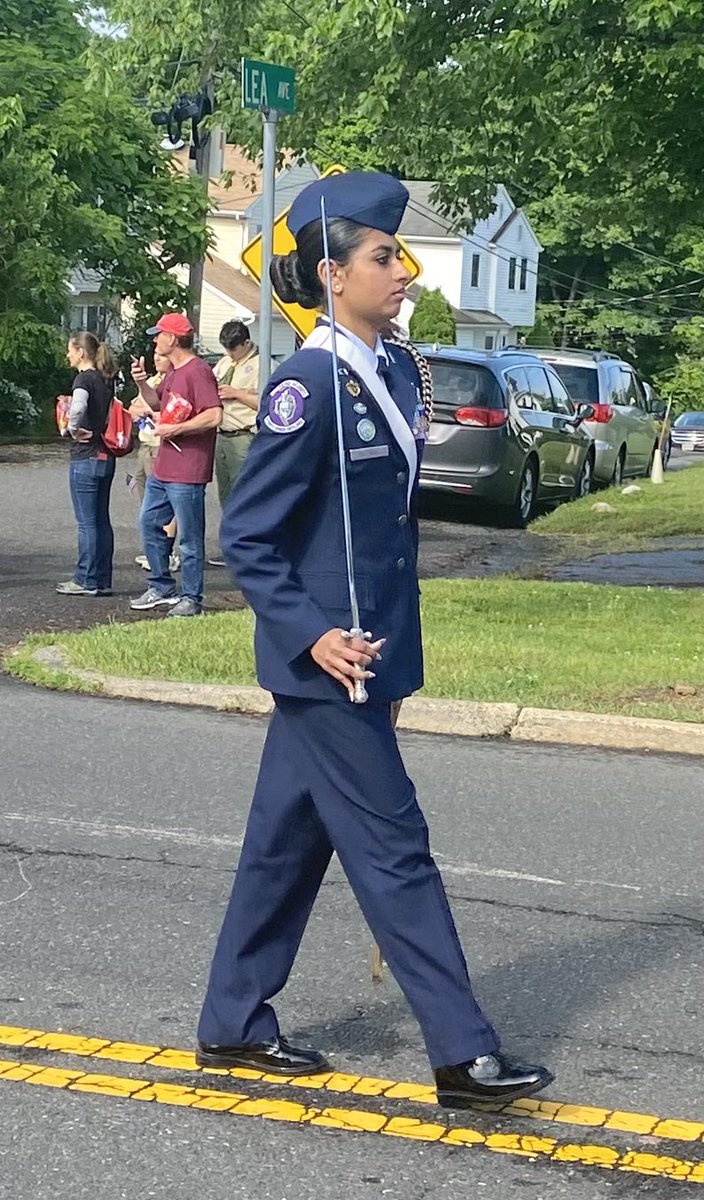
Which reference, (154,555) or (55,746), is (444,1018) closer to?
(55,746)

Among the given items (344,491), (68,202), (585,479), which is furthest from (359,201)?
(68,202)

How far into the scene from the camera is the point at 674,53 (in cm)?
1207

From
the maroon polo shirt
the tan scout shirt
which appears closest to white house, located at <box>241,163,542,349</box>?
the tan scout shirt

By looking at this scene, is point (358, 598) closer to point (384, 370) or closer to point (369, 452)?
point (369, 452)

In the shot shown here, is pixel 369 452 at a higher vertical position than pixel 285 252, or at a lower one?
lower

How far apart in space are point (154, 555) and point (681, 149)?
504 centimetres

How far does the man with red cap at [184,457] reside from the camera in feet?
39.1

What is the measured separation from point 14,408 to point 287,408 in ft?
94.6

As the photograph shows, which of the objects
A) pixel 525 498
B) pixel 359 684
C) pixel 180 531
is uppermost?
pixel 359 684

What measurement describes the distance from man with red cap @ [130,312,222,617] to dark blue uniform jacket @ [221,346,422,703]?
7.79m

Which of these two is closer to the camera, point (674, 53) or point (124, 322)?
point (674, 53)

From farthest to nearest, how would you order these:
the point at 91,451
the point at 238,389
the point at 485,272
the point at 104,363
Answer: the point at 485,272, the point at 238,389, the point at 104,363, the point at 91,451

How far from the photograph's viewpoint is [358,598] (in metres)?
4.09

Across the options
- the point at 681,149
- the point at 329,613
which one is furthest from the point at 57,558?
the point at 329,613
